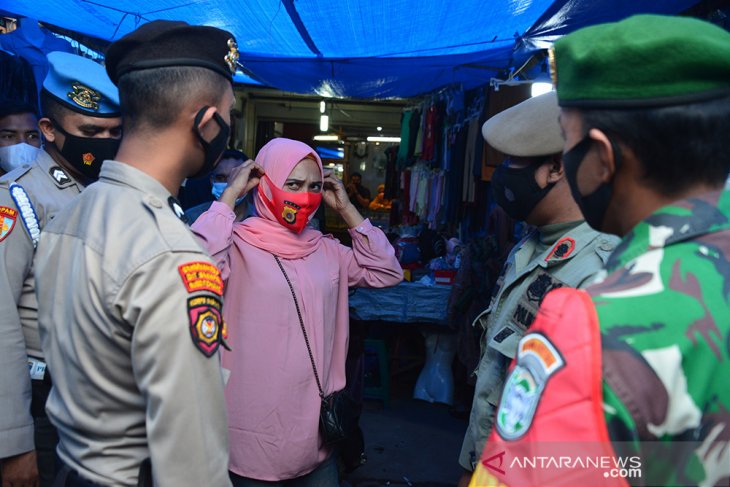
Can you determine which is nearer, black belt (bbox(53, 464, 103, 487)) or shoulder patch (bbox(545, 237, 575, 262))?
black belt (bbox(53, 464, 103, 487))

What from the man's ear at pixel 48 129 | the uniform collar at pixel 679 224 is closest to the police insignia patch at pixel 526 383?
the uniform collar at pixel 679 224

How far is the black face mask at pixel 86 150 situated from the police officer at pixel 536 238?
1.38 meters

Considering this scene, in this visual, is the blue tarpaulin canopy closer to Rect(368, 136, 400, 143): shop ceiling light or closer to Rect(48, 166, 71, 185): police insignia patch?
Rect(48, 166, 71, 185): police insignia patch

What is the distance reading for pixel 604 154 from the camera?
91 cm

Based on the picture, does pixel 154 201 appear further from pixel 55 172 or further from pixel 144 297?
pixel 55 172

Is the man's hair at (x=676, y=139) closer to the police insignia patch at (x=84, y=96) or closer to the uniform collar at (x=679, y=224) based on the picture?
the uniform collar at (x=679, y=224)

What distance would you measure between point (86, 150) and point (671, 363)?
1938mm

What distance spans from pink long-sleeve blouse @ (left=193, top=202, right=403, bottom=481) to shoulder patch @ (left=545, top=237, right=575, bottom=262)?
982mm

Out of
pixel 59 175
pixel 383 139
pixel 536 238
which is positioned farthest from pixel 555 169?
pixel 383 139

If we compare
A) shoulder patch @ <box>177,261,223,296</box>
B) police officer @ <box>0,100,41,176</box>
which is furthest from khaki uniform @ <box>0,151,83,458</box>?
police officer @ <box>0,100,41,176</box>

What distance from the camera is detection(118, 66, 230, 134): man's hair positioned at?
53.6 inches

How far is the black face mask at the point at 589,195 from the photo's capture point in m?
0.94

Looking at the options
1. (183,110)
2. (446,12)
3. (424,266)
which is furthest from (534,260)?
(424,266)

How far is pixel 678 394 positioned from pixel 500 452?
0.26 meters
